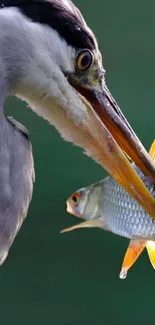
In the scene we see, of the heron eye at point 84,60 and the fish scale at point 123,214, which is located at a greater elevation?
the heron eye at point 84,60

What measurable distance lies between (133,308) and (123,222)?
2.27ft

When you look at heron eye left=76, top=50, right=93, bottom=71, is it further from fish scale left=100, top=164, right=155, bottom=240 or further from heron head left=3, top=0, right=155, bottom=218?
fish scale left=100, top=164, right=155, bottom=240

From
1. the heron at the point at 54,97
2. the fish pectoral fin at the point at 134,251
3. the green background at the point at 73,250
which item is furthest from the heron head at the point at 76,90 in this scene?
the green background at the point at 73,250

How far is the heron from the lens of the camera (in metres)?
0.80

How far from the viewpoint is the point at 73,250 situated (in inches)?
65.8

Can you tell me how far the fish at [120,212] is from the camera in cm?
100

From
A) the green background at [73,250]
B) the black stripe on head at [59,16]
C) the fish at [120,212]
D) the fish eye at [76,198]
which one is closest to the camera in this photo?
the black stripe on head at [59,16]

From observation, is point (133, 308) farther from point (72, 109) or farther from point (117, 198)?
point (72, 109)

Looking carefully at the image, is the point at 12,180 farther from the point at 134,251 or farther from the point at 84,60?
the point at 134,251

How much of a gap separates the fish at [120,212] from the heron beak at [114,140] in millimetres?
11

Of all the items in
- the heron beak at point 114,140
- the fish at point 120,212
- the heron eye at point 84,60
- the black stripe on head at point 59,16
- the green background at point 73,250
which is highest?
the black stripe on head at point 59,16

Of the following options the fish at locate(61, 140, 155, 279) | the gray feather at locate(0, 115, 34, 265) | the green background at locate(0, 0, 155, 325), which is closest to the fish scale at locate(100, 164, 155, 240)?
the fish at locate(61, 140, 155, 279)

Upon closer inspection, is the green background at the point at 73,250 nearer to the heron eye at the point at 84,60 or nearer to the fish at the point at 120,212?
the fish at the point at 120,212

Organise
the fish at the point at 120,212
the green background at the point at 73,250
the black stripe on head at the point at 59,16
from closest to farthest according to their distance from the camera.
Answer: the black stripe on head at the point at 59,16 < the fish at the point at 120,212 < the green background at the point at 73,250
